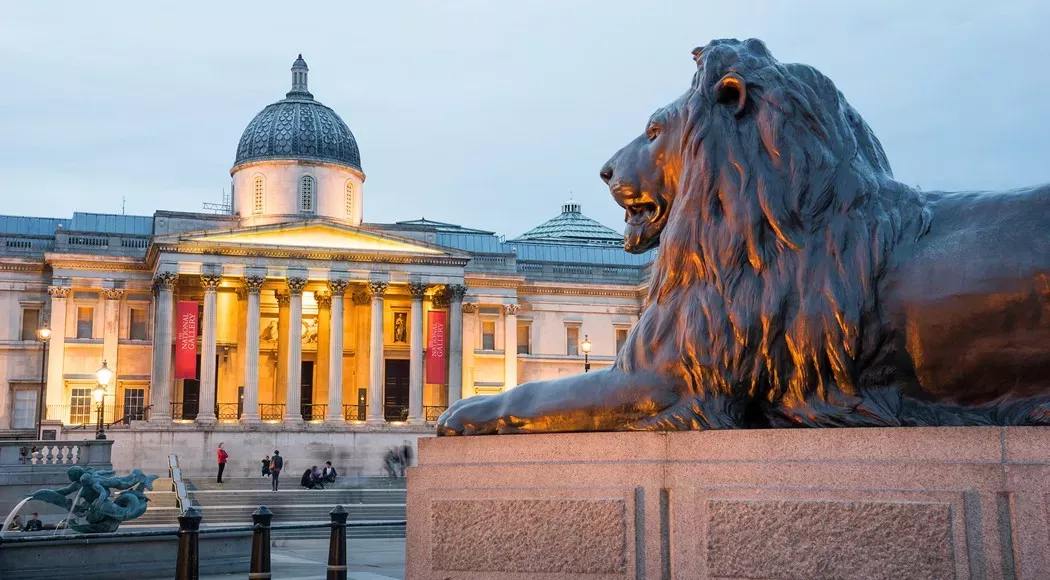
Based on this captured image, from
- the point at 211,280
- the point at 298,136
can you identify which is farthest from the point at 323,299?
the point at 298,136

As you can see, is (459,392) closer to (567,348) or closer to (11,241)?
(567,348)

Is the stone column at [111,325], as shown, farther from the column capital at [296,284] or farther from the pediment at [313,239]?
the column capital at [296,284]

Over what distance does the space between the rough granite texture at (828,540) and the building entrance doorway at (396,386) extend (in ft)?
155

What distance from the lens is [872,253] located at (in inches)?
167

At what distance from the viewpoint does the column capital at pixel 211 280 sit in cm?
4572

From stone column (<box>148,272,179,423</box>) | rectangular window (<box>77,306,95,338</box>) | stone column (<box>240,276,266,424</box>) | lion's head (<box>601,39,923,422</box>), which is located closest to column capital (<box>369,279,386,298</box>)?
stone column (<box>240,276,266,424</box>)

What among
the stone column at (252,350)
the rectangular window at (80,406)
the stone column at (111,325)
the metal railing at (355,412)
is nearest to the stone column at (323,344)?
the metal railing at (355,412)

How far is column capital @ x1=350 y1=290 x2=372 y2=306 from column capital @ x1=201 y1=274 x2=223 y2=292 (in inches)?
232

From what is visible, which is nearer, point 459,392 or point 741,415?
point 741,415

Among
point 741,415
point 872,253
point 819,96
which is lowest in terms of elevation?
point 741,415

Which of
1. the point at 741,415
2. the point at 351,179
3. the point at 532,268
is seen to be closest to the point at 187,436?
the point at 351,179

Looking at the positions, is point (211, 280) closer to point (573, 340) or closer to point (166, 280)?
point (166, 280)

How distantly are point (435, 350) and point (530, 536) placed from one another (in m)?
43.2

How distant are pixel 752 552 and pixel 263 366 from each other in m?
47.7
